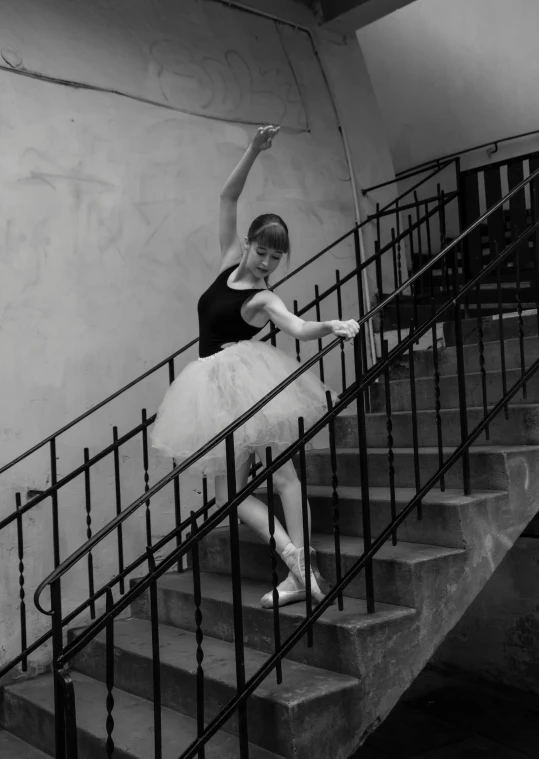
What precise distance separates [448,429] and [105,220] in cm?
237

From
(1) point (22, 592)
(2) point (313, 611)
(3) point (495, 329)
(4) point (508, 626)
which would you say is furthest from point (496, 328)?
(1) point (22, 592)

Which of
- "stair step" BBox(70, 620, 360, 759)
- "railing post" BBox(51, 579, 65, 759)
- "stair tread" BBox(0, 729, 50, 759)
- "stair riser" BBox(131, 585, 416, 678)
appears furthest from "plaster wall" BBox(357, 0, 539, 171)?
"railing post" BBox(51, 579, 65, 759)

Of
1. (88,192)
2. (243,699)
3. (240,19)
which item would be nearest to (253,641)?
(243,699)

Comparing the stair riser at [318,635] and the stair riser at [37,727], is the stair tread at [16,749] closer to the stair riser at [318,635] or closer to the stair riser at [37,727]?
the stair riser at [37,727]

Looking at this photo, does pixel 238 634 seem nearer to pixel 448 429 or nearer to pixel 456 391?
pixel 448 429

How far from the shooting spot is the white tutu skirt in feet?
10.2

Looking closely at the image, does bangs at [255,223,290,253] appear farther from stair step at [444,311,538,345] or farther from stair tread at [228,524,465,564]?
stair step at [444,311,538,345]

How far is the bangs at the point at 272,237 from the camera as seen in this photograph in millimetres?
3082

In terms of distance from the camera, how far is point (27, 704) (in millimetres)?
3475

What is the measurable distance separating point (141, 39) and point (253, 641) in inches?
152

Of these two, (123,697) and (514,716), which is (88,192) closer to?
(123,697)

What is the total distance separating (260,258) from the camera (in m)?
3.14

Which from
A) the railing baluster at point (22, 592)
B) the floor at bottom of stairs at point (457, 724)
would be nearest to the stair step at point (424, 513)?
the railing baluster at point (22, 592)

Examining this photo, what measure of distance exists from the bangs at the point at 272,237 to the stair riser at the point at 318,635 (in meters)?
1.43
